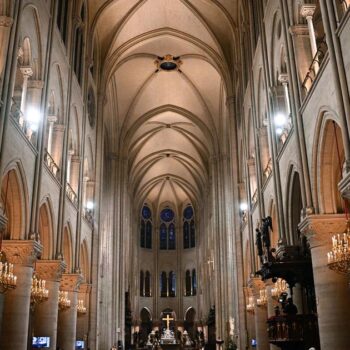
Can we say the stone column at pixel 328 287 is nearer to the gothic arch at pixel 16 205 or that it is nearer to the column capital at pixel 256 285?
the gothic arch at pixel 16 205

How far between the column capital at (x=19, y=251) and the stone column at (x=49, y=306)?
3260 millimetres

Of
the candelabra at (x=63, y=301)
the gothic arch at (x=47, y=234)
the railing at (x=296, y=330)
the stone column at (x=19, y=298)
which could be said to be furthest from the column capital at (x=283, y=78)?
the candelabra at (x=63, y=301)

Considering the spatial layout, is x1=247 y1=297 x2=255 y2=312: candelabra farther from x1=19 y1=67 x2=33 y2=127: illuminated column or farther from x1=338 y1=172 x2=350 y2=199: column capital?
x1=338 y1=172 x2=350 y2=199: column capital

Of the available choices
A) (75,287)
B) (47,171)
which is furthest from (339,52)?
(75,287)

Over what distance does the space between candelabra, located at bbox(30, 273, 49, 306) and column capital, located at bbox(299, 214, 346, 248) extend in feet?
31.0

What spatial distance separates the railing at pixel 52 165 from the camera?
1789 cm

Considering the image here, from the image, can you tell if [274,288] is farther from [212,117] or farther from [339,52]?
[212,117]

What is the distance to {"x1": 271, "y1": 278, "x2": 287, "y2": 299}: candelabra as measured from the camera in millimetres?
16773

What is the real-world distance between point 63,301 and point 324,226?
12020 millimetres

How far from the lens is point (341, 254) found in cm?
1100

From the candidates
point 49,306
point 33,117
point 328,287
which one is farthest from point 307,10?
point 49,306

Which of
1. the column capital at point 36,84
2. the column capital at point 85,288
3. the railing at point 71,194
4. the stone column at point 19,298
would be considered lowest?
the stone column at point 19,298

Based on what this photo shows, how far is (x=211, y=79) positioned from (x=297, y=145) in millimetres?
21447

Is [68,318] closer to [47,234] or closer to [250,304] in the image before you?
[47,234]
